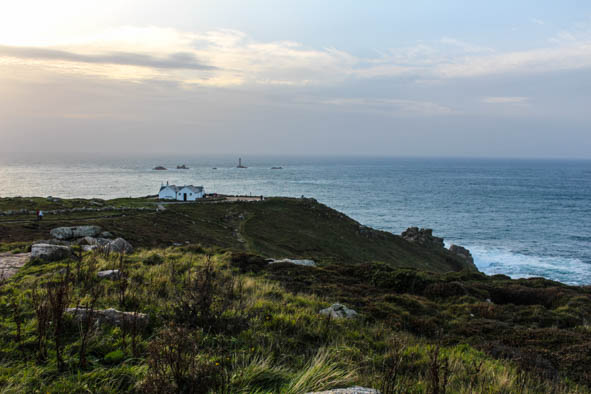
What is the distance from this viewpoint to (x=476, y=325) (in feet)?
32.3

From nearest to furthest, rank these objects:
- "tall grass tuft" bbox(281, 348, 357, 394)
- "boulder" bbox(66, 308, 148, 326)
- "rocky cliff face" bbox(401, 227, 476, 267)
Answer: "tall grass tuft" bbox(281, 348, 357, 394)
"boulder" bbox(66, 308, 148, 326)
"rocky cliff face" bbox(401, 227, 476, 267)

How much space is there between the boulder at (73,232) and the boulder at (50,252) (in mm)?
12558

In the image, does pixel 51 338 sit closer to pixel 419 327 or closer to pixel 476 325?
pixel 419 327

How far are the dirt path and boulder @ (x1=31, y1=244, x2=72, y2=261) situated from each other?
0.56 metres

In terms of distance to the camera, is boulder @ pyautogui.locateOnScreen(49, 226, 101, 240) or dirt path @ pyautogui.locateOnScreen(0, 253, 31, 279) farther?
boulder @ pyautogui.locateOnScreen(49, 226, 101, 240)

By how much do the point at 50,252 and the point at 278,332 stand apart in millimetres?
10951

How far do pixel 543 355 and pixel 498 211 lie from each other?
9302 centimetres

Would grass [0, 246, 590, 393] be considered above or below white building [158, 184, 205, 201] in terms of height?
above

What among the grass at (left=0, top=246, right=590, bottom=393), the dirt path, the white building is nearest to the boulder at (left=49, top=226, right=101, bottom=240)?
the dirt path

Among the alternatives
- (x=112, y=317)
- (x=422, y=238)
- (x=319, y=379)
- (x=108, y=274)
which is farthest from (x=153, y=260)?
(x=422, y=238)

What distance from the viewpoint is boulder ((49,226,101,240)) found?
80.1 feet

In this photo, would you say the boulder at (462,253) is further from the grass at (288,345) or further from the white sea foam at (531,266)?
the grass at (288,345)

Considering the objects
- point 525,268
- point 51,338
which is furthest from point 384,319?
point 525,268

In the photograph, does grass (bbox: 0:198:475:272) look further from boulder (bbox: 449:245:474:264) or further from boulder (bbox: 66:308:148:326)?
boulder (bbox: 66:308:148:326)
